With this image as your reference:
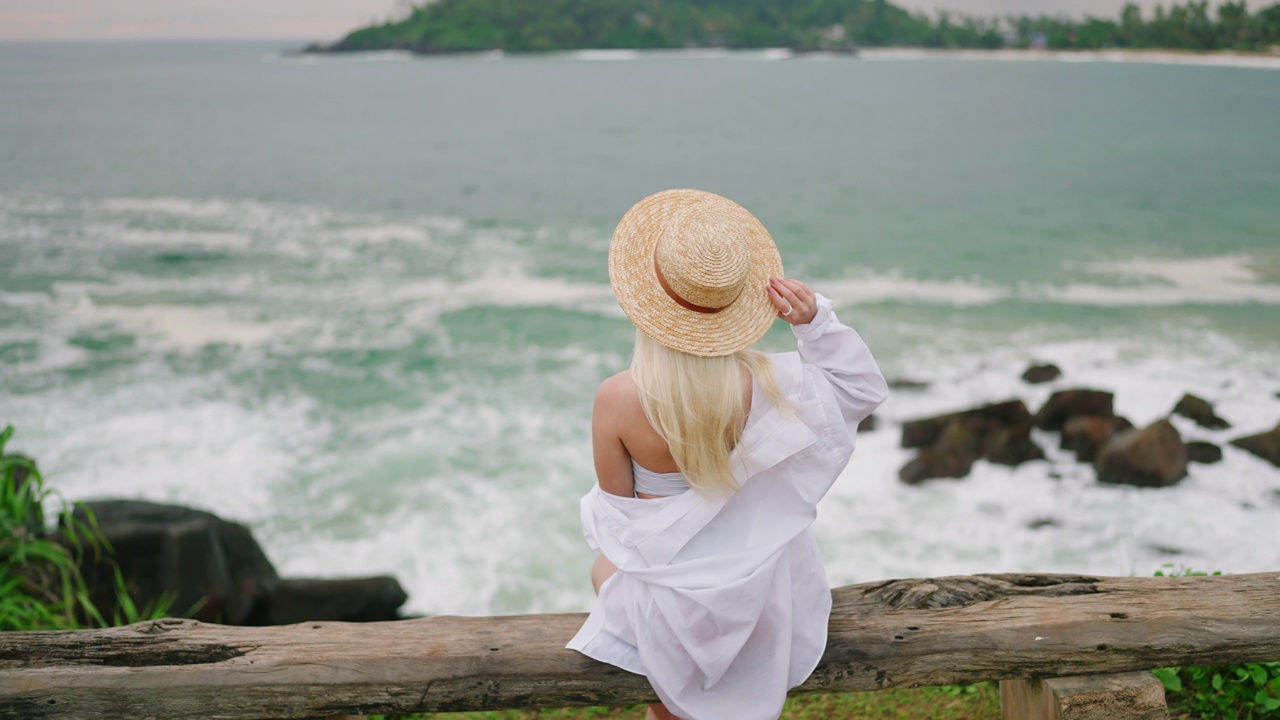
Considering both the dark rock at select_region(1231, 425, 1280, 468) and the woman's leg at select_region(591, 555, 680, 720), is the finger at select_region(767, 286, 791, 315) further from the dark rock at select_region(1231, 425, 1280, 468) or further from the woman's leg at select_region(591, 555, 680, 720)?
the dark rock at select_region(1231, 425, 1280, 468)

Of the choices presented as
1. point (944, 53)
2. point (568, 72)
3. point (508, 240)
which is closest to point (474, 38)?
point (568, 72)

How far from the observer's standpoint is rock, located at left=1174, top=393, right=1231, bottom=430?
27.1ft

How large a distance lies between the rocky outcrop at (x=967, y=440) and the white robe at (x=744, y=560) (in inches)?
237

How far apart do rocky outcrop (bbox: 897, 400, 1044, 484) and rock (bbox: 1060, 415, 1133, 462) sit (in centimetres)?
30

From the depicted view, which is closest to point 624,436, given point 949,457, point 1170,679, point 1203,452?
point 1170,679

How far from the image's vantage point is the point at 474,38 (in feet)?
273

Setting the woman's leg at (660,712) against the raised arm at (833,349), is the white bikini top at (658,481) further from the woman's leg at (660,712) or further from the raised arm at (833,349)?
the woman's leg at (660,712)

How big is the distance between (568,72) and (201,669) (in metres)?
82.5

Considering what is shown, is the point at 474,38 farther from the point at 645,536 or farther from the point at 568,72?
the point at 645,536

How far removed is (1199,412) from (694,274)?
27.1 feet

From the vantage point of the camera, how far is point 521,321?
13.2 m

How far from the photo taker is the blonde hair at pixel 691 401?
6.30 ft

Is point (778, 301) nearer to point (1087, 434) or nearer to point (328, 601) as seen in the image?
point (328, 601)

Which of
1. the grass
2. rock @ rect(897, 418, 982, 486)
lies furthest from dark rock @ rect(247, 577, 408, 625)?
rock @ rect(897, 418, 982, 486)
